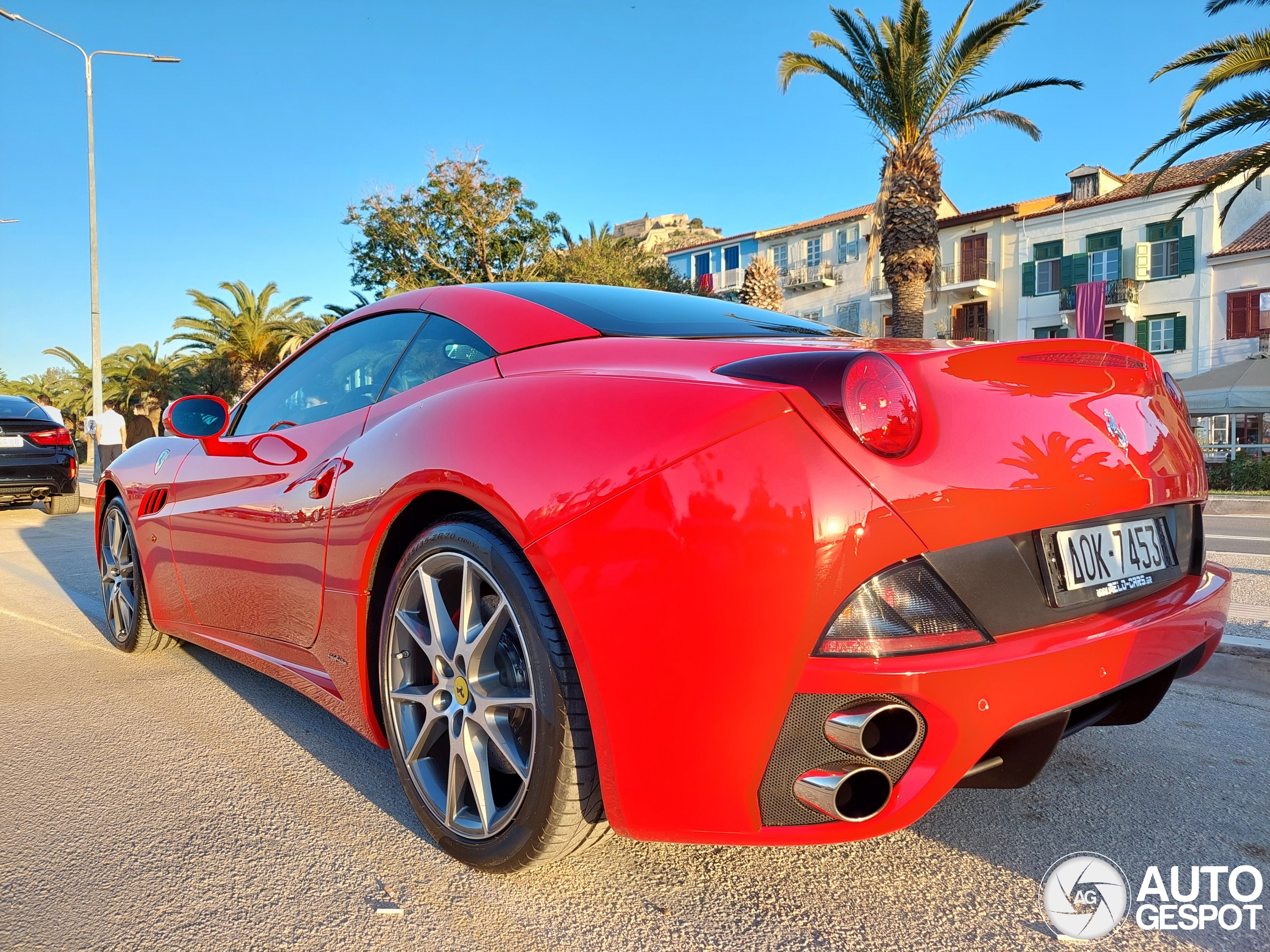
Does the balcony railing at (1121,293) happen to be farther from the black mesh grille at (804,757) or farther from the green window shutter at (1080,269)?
the black mesh grille at (804,757)

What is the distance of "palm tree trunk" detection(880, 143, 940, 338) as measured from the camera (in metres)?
17.7

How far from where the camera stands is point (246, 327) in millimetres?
32000

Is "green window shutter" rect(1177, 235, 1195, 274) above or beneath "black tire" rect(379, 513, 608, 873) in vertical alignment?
above

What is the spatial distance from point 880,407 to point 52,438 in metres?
12.6

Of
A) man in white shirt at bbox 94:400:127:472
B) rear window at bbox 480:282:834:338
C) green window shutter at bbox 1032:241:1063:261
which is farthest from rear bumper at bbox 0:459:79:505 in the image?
green window shutter at bbox 1032:241:1063:261

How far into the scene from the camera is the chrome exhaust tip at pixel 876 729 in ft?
4.73

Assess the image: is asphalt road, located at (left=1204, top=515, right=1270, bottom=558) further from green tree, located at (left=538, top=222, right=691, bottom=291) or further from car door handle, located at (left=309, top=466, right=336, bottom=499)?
green tree, located at (left=538, top=222, right=691, bottom=291)

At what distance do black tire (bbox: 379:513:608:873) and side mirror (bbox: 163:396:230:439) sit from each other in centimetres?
162

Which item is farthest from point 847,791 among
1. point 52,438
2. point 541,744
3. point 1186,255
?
point 1186,255

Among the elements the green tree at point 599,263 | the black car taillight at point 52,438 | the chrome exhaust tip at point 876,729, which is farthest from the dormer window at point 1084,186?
the chrome exhaust tip at point 876,729

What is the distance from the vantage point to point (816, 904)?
1.78 meters

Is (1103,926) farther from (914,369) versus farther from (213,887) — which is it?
(213,887)

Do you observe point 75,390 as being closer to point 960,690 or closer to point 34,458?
point 34,458

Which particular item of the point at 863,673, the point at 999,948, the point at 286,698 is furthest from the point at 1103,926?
the point at 286,698
